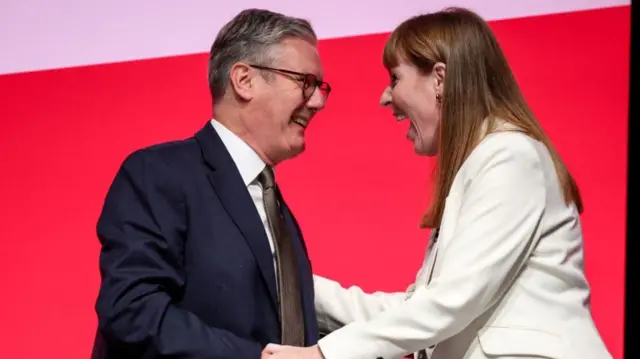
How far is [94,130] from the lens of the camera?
2672mm

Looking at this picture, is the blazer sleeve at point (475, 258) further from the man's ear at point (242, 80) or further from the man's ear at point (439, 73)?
the man's ear at point (242, 80)

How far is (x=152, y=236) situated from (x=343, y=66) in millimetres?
1087

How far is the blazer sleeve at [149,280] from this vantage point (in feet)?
5.13

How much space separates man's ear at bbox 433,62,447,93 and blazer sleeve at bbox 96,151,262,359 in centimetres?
50

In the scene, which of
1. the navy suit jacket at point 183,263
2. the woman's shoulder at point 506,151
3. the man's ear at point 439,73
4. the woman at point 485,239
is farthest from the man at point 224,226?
the woman's shoulder at point 506,151

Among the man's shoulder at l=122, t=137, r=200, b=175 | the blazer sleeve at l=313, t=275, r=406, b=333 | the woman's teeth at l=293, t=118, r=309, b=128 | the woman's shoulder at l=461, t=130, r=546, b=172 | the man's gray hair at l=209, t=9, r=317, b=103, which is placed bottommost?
the blazer sleeve at l=313, t=275, r=406, b=333

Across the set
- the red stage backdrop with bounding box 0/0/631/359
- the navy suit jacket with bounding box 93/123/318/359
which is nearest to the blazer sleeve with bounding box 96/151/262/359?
the navy suit jacket with bounding box 93/123/318/359

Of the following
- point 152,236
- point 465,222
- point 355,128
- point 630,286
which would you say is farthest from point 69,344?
point 630,286

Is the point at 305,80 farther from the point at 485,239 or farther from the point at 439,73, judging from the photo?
the point at 485,239

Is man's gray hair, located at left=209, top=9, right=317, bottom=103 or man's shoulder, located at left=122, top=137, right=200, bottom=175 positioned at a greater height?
man's gray hair, located at left=209, top=9, right=317, bottom=103

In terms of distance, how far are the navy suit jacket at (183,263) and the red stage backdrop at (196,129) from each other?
30.9 inches

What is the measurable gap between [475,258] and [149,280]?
528 millimetres

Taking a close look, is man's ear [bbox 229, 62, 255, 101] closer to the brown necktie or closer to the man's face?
the man's face

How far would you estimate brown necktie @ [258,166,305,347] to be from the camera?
1.73m
